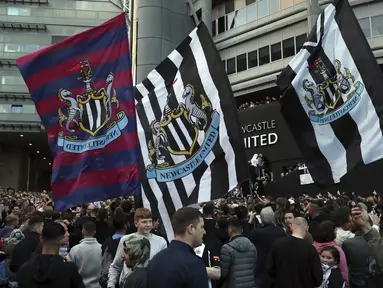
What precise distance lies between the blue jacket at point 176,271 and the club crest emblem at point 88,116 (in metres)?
3.66

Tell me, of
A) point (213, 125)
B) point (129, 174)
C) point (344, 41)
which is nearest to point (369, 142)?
point (344, 41)

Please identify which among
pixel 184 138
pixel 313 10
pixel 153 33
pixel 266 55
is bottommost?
pixel 184 138

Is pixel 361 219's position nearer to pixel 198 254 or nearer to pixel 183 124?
pixel 198 254

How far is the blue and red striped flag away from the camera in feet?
19.7

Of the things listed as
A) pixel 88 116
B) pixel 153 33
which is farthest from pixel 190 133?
pixel 153 33

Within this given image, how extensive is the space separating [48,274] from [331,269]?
2.87 m

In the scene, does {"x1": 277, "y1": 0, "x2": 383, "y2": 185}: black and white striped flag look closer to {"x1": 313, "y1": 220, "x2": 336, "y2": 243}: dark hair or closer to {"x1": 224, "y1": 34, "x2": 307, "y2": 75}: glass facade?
{"x1": 313, "y1": 220, "x2": 336, "y2": 243}: dark hair

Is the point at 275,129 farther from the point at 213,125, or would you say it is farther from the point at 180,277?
the point at 180,277

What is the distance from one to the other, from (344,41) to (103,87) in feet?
12.3

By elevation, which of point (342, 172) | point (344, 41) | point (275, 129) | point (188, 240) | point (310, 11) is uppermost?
point (310, 11)

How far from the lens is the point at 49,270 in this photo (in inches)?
131

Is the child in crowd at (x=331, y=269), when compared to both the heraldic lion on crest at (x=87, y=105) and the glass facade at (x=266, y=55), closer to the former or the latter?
the heraldic lion on crest at (x=87, y=105)

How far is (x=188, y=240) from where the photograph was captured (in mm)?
2787

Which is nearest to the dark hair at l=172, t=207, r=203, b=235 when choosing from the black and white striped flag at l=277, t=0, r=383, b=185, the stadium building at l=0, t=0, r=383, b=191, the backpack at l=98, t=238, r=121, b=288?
the backpack at l=98, t=238, r=121, b=288
